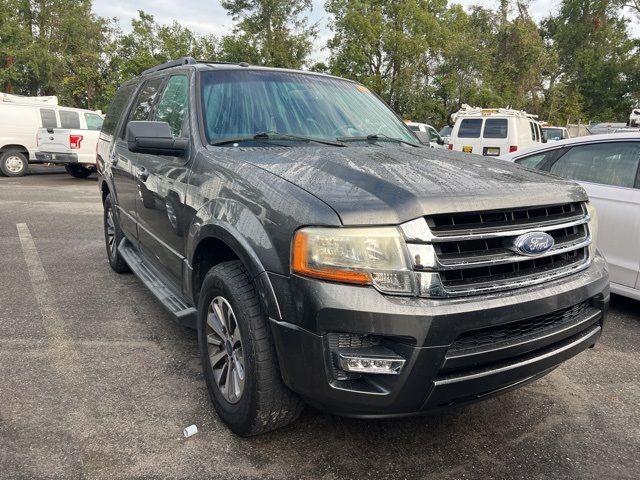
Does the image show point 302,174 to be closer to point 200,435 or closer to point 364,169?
point 364,169

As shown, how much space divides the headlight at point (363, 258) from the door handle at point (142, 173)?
6.81 feet

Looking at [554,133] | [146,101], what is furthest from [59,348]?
[554,133]

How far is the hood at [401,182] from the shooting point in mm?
1975

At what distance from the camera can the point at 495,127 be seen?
538 inches

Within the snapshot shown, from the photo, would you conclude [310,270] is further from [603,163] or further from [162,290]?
[603,163]

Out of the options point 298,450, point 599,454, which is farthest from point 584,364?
point 298,450

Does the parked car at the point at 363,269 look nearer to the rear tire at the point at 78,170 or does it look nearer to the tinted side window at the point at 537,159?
the tinted side window at the point at 537,159

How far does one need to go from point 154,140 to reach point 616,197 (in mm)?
3726

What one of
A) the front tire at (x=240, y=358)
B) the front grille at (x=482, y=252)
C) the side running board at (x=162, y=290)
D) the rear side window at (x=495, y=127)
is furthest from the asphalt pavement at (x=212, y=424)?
the rear side window at (x=495, y=127)

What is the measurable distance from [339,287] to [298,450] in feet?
3.27

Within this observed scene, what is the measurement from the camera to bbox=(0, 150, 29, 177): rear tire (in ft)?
46.2

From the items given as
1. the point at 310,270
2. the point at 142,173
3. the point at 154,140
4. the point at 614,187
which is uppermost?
the point at 154,140

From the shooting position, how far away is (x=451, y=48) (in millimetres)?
28031

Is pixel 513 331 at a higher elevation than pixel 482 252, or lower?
lower
